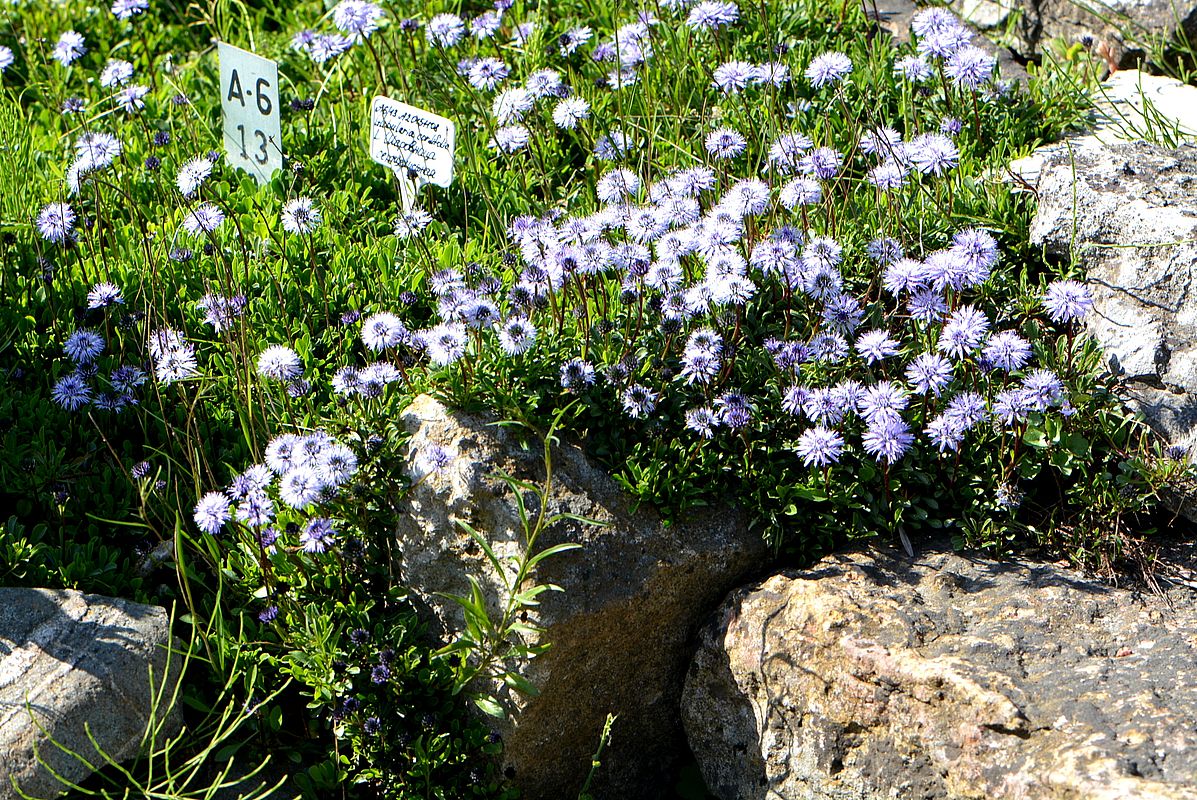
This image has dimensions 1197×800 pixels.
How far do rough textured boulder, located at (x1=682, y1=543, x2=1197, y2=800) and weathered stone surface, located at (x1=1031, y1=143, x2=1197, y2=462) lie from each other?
0.64 m

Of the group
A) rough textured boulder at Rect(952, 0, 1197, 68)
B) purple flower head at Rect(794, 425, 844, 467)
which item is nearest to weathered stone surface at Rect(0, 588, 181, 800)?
purple flower head at Rect(794, 425, 844, 467)

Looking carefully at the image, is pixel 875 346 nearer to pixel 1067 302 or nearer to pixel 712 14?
pixel 1067 302

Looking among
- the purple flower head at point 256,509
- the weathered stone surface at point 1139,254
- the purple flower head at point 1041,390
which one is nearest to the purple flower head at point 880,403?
the purple flower head at point 1041,390

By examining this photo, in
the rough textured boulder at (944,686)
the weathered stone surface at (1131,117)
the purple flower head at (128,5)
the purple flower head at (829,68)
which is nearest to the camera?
the rough textured boulder at (944,686)

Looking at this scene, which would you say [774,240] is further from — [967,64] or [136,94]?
[136,94]

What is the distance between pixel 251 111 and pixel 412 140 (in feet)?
2.76

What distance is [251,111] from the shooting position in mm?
4754

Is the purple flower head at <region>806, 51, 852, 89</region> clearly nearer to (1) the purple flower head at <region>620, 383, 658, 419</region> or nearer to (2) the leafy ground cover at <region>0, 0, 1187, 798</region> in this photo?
(2) the leafy ground cover at <region>0, 0, 1187, 798</region>

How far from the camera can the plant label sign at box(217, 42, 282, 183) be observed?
4.64 meters

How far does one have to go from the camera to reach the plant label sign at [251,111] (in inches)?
183

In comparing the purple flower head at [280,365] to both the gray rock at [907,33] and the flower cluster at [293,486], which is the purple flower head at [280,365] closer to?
the flower cluster at [293,486]

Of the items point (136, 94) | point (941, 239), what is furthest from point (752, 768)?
point (136, 94)

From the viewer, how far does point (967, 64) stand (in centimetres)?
427

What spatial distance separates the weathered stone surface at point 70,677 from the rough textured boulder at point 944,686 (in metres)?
1.51
